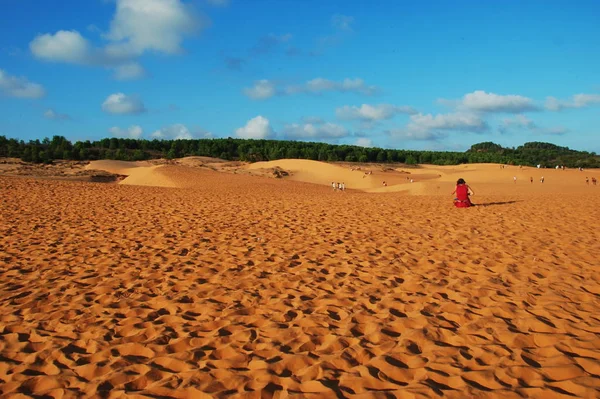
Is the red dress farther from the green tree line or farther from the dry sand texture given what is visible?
the green tree line

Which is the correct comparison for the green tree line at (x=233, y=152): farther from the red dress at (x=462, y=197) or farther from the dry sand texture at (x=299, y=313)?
the dry sand texture at (x=299, y=313)

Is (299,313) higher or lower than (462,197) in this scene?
lower

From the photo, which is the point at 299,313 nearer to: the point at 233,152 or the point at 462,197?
the point at 462,197

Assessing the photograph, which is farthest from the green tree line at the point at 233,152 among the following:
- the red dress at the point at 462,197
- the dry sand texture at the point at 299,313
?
the dry sand texture at the point at 299,313

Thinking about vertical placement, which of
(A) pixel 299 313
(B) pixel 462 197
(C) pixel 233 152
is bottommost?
(A) pixel 299 313

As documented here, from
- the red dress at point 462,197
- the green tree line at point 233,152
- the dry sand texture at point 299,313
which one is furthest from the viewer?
the green tree line at point 233,152

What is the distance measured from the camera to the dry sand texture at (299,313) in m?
3.61

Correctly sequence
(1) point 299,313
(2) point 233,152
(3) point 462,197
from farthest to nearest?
(2) point 233,152 → (3) point 462,197 → (1) point 299,313

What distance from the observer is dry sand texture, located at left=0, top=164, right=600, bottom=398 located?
361 cm

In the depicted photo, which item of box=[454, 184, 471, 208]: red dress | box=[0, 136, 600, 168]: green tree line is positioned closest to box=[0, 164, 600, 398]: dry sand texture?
box=[454, 184, 471, 208]: red dress

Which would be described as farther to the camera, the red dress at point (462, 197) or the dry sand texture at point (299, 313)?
the red dress at point (462, 197)

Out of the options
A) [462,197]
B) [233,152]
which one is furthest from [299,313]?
[233,152]

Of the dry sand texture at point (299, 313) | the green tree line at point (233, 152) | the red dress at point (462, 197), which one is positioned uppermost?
the green tree line at point (233, 152)

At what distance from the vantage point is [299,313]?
509 cm
